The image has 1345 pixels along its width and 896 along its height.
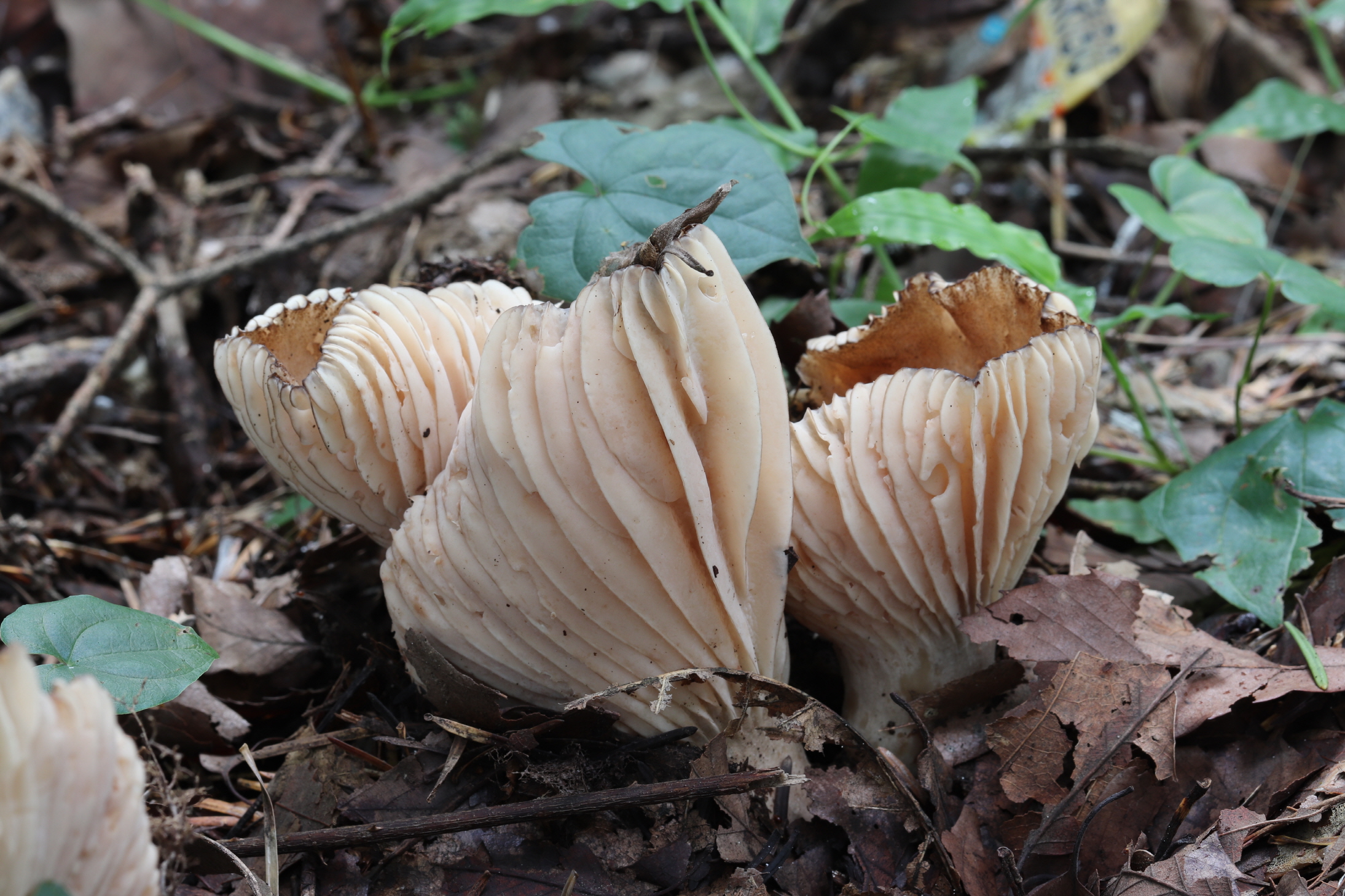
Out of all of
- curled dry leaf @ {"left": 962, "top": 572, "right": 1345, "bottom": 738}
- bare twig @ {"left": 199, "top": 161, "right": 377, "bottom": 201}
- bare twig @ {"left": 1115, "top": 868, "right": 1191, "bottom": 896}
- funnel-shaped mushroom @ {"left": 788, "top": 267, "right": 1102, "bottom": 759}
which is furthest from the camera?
bare twig @ {"left": 199, "top": 161, "right": 377, "bottom": 201}

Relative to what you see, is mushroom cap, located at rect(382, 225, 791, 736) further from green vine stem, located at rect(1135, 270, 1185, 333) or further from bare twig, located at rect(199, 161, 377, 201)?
bare twig, located at rect(199, 161, 377, 201)

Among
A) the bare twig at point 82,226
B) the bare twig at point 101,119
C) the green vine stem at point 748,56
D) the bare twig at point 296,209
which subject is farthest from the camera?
the bare twig at point 101,119

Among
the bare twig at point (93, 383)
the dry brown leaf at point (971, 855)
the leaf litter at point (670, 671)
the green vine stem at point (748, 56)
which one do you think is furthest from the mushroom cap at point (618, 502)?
the bare twig at point (93, 383)

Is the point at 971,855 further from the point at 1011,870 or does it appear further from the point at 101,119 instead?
the point at 101,119

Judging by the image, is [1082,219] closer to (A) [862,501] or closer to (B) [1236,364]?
(B) [1236,364]

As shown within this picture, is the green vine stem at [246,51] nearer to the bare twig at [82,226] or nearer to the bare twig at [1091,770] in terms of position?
the bare twig at [82,226]

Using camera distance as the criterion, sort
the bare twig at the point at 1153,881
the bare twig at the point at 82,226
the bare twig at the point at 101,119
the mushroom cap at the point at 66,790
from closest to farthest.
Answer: the mushroom cap at the point at 66,790, the bare twig at the point at 1153,881, the bare twig at the point at 82,226, the bare twig at the point at 101,119

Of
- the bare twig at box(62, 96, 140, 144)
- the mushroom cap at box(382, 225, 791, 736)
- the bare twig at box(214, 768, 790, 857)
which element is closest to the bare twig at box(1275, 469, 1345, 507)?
the mushroom cap at box(382, 225, 791, 736)

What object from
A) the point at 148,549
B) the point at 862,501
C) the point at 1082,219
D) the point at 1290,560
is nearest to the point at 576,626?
the point at 862,501
